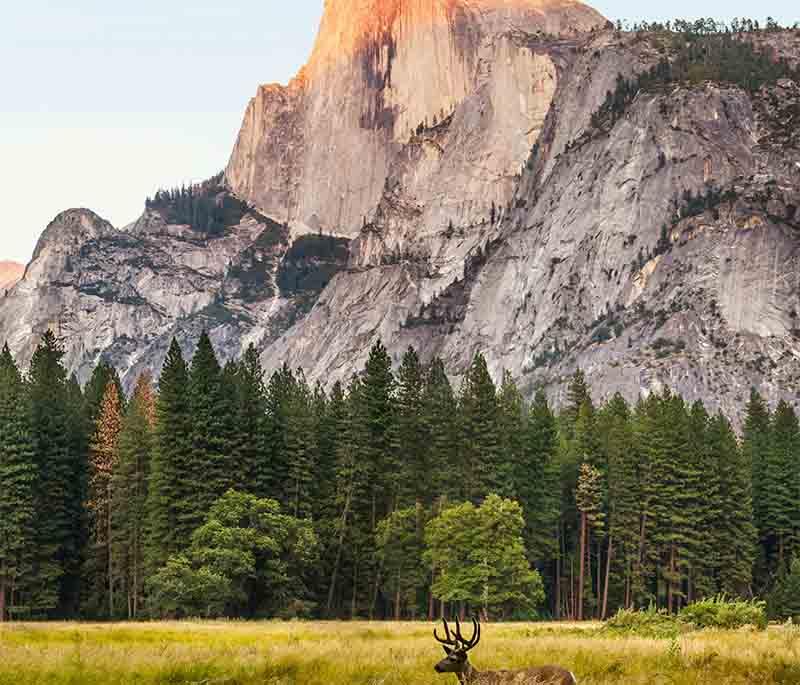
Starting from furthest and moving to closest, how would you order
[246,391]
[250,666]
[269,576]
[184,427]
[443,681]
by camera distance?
[246,391] → [184,427] → [269,576] → [250,666] → [443,681]

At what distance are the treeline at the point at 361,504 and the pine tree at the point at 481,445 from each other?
163 millimetres

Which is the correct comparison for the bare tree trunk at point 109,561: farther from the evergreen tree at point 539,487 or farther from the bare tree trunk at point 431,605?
the evergreen tree at point 539,487

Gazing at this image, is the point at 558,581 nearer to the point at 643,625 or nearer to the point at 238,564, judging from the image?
the point at 238,564

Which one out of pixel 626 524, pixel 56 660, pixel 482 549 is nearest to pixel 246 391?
pixel 482 549

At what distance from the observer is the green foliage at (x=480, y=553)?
2586 inches

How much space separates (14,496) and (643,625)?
44.5 m

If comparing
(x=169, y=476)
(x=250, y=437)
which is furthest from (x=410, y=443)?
(x=169, y=476)

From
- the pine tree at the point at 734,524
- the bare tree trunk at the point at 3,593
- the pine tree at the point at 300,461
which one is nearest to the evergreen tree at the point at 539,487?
the pine tree at the point at 734,524

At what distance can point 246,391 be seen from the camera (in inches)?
3017

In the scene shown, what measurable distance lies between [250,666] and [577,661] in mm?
6890

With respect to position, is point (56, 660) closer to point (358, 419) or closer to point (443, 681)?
point (443, 681)

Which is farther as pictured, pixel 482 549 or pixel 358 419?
pixel 358 419

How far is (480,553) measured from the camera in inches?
2596

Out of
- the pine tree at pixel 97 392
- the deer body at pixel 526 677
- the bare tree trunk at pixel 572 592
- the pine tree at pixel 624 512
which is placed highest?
the pine tree at pixel 97 392
